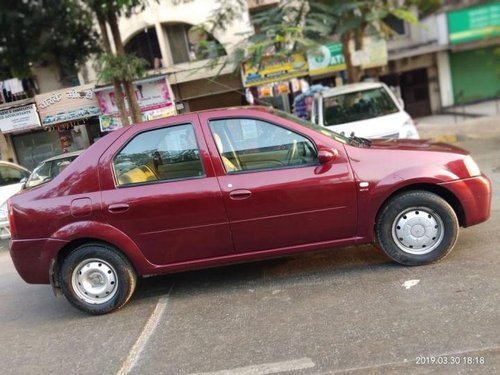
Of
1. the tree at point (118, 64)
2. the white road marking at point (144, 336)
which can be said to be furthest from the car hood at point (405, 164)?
the tree at point (118, 64)

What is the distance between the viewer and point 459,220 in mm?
4746

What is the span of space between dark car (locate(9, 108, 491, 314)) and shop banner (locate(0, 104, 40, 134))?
10.6 m

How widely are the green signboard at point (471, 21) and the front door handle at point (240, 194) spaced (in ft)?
48.3

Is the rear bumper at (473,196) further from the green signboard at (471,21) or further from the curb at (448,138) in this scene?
the green signboard at (471,21)

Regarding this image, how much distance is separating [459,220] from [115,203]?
10.3 ft

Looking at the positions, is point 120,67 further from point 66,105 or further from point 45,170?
point 66,105

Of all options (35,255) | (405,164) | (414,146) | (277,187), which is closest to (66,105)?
(35,255)

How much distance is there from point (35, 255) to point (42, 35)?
1076cm

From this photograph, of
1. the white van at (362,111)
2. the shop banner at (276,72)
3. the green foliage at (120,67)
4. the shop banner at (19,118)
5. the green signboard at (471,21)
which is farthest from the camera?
the green signboard at (471,21)

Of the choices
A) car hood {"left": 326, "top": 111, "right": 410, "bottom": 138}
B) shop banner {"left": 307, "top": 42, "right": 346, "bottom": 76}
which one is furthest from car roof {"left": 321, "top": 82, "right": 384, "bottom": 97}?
shop banner {"left": 307, "top": 42, "right": 346, "bottom": 76}

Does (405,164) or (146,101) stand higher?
(146,101)

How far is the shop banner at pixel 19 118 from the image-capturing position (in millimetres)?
14375

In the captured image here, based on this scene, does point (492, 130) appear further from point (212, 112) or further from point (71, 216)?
point (71, 216)

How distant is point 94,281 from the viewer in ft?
15.5
